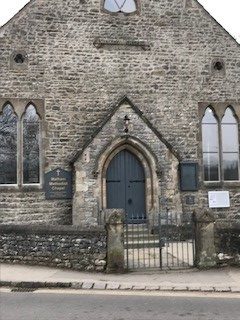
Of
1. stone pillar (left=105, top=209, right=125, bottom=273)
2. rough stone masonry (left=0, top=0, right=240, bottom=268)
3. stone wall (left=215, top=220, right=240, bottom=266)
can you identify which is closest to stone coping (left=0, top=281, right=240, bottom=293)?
stone pillar (left=105, top=209, right=125, bottom=273)

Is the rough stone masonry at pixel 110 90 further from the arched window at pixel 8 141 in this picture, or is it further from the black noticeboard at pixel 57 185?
the arched window at pixel 8 141

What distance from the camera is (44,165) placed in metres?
16.8

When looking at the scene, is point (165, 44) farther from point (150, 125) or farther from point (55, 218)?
point (55, 218)

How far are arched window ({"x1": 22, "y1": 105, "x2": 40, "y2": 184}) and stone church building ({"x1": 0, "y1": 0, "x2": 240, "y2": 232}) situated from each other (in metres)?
0.04

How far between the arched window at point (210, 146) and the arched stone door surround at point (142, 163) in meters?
2.49

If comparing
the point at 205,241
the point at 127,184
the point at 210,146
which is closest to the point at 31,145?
the point at 127,184

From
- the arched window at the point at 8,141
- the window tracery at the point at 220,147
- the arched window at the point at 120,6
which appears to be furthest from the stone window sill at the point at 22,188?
the arched window at the point at 120,6

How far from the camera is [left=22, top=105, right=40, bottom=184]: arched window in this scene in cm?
1694

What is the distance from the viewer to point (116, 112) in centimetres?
1677

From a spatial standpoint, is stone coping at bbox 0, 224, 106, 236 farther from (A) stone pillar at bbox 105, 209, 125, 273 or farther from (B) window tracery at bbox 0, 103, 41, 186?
(B) window tracery at bbox 0, 103, 41, 186

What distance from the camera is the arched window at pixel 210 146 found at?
18.3 m

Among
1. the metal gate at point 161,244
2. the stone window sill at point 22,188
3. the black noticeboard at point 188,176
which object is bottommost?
the metal gate at point 161,244

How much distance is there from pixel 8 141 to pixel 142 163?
481cm

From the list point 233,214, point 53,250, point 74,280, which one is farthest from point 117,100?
point 74,280
